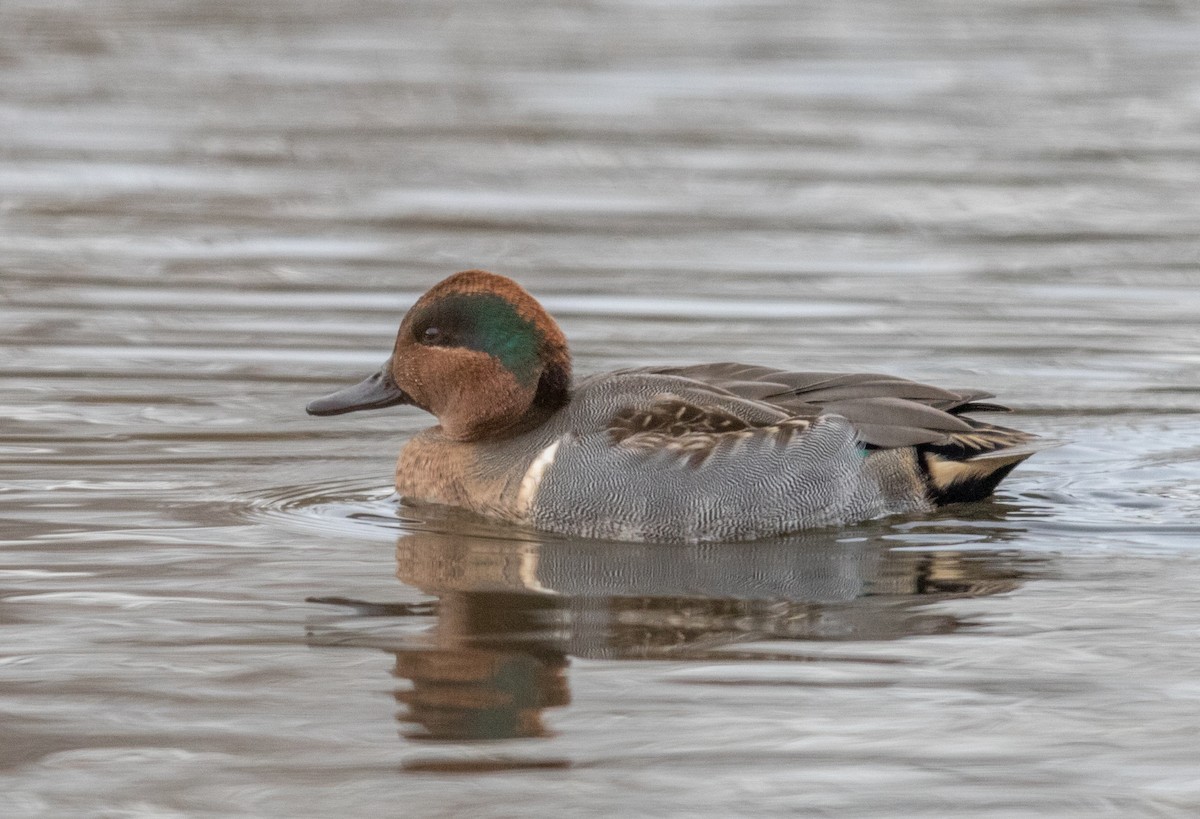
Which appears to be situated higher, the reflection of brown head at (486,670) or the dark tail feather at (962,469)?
the dark tail feather at (962,469)

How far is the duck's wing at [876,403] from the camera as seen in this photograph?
293 inches

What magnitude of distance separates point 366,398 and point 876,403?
1.83 m

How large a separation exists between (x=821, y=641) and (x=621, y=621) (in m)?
0.59

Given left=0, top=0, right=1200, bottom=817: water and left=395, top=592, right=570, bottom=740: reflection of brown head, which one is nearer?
left=0, top=0, right=1200, bottom=817: water

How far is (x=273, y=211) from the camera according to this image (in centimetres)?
1329

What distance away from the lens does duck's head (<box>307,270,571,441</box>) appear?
24.8 ft

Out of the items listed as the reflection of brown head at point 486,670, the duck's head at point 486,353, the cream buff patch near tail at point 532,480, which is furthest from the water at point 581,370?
the duck's head at point 486,353

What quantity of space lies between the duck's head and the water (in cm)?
47

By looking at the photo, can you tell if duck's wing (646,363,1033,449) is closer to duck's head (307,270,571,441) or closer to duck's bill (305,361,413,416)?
duck's head (307,270,571,441)

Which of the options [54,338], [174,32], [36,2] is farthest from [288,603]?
[36,2]

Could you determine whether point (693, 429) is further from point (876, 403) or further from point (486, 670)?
point (486, 670)

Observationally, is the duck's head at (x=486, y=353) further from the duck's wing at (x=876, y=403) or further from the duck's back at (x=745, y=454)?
the duck's wing at (x=876, y=403)

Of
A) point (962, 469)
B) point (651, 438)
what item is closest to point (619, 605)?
point (651, 438)

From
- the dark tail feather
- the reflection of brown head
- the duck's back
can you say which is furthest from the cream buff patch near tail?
the dark tail feather
